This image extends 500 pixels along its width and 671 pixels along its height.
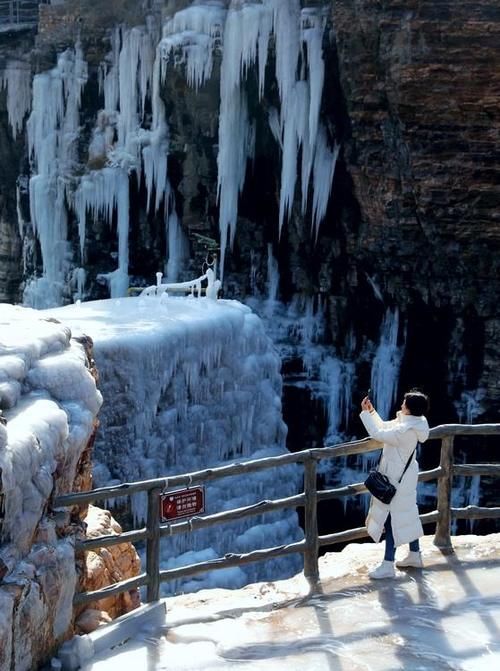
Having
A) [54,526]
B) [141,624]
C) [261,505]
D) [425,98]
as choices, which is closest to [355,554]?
[261,505]

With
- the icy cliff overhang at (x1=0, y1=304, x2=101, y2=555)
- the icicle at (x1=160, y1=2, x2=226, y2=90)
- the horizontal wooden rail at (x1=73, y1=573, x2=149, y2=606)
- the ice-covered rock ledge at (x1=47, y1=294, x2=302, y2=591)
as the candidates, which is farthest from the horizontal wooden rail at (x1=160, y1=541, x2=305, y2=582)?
the icicle at (x1=160, y1=2, x2=226, y2=90)

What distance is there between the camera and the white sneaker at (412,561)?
16.9 ft

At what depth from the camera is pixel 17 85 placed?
68.9 ft

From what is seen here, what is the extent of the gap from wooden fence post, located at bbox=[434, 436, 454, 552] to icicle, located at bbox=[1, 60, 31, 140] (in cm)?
1754

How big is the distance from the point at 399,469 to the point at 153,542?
50.0 inches

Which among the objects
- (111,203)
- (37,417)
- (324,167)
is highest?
(324,167)

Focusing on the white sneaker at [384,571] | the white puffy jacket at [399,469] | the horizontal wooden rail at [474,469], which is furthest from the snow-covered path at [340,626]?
the horizontal wooden rail at [474,469]

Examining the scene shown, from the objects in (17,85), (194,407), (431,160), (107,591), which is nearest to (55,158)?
(17,85)

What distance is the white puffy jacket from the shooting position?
486 cm

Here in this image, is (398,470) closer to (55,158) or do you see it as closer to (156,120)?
(156,120)

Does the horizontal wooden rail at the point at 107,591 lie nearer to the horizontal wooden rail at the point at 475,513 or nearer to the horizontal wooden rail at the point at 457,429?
the horizontal wooden rail at the point at 457,429

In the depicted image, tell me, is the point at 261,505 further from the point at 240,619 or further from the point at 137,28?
the point at 137,28

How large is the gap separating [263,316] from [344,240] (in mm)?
2072

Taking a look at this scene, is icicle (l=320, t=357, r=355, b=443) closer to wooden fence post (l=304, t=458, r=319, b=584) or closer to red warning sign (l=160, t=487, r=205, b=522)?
wooden fence post (l=304, t=458, r=319, b=584)
